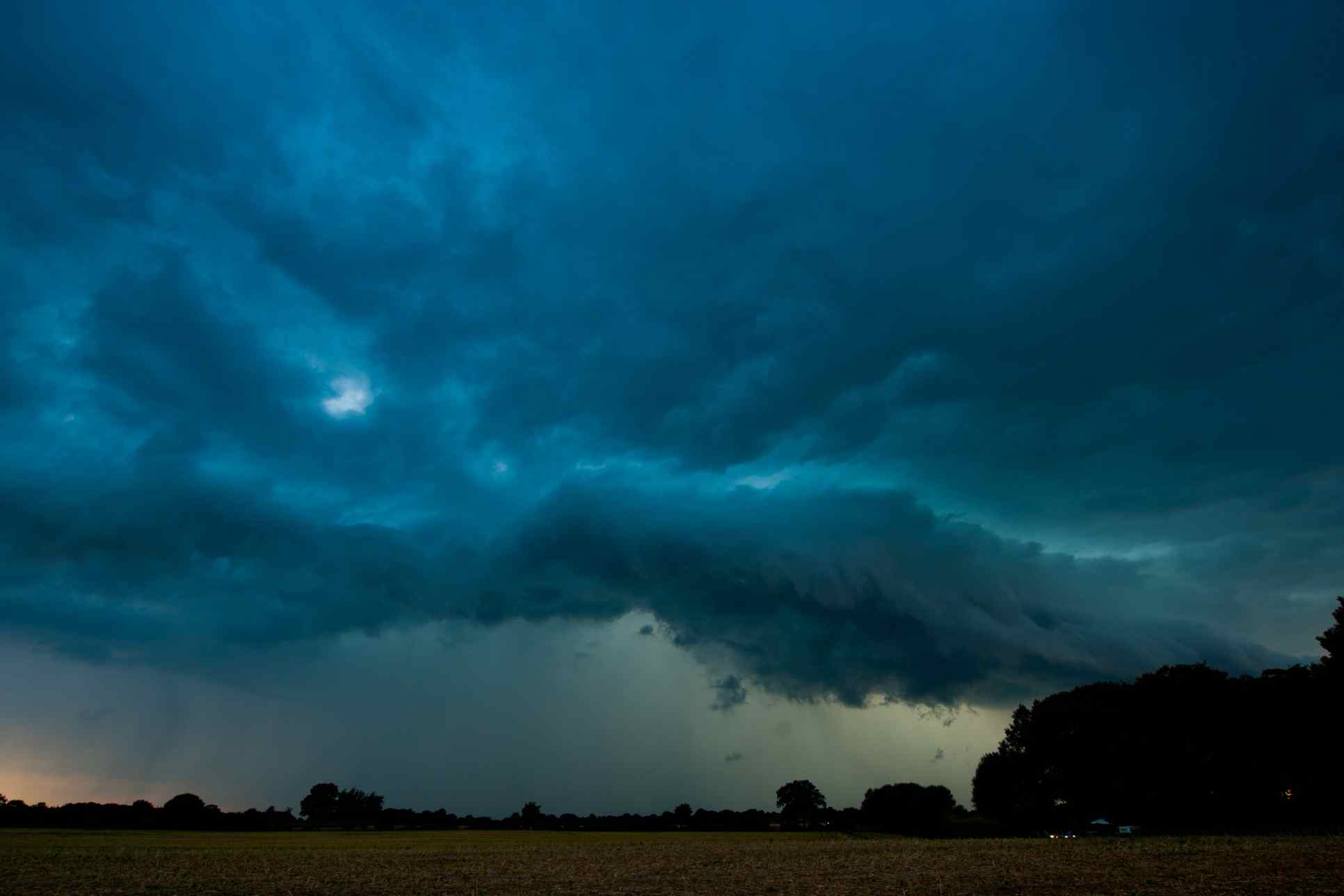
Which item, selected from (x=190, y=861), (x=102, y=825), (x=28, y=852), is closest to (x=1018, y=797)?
(x=190, y=861)

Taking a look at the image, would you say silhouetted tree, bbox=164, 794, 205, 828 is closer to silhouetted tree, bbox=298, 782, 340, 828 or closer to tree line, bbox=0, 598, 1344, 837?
tree line, bbox=0, 598, 1344, 837

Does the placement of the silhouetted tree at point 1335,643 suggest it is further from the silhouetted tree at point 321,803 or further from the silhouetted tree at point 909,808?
the silhouetted tree at point 321,803

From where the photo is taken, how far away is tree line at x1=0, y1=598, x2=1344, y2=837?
9431 centimetres

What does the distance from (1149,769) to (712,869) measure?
278 feet

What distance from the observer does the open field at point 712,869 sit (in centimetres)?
3469

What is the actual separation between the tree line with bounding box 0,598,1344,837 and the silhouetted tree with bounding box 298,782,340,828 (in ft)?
119

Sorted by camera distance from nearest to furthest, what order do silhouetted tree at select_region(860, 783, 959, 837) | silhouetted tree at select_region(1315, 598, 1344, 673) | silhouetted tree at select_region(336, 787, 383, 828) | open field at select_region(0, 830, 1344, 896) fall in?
open field at select_region(0, 830, 1344, 896), silhouetted tree at select_region(1315, 598, 1344, 673), silhouetted tree at select_region(860, 783, 959, 837), silhouetted tree at select_region(336, 787, 383, 828)

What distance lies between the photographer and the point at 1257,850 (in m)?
50.1

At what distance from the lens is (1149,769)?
10475cm

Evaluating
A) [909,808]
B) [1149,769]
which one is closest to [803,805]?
[909,808]

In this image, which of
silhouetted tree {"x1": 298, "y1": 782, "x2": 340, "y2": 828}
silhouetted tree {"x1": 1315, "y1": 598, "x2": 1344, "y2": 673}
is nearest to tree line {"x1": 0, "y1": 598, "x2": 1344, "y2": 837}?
silhouetted tree {"x1": 1315, "y1": 598, "x2": 1344, "y2": 673}

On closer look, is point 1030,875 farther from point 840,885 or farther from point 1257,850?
point 1257,850

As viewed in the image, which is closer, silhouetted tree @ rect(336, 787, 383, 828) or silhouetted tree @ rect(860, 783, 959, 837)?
silhouetted tree @ rect(860, 783, 959, 837)

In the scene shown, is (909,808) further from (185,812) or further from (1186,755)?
(185,812)
